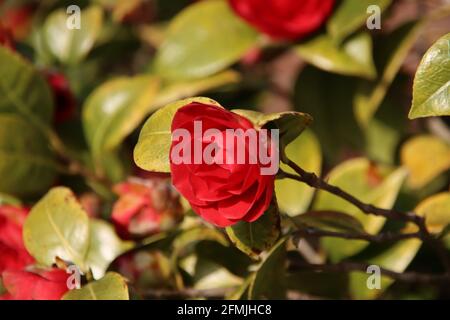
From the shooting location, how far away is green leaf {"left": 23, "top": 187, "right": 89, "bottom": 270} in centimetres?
104

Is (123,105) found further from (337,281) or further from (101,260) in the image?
(337,281)

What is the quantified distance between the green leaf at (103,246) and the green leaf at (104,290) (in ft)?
0.73

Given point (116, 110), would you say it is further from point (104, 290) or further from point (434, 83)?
point (434, 83)

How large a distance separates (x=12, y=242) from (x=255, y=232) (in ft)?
1.22

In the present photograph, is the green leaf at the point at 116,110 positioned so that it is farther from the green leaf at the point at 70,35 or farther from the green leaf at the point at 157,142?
the green leaf at the point at 157,142

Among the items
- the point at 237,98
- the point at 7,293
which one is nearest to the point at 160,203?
the point at 7,293

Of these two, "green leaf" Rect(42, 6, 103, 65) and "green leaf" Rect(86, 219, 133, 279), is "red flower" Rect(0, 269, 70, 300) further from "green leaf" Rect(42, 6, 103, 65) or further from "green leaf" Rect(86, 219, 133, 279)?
"green leaf" Rect(42, 6, 103, 65)

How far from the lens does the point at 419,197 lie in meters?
1.38

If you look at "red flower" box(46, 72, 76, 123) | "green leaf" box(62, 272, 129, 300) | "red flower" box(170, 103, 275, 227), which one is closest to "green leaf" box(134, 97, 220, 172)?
"red flower" box(170, 103, 275, 227)

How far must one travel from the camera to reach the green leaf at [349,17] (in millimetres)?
1236

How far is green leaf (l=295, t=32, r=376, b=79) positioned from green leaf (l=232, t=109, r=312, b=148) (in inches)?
18.5

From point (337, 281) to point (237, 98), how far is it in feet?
2.06

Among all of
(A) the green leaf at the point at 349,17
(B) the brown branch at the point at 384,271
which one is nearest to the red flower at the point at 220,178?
(B) the brown branch at the point at 384,271

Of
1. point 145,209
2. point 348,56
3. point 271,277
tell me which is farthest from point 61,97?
point 271,277
